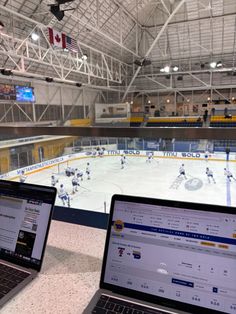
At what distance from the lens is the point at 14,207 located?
1.13m

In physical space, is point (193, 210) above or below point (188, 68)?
below

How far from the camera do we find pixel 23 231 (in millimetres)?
1084

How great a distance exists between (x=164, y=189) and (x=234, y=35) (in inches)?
552

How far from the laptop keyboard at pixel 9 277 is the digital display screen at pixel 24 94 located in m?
15.2

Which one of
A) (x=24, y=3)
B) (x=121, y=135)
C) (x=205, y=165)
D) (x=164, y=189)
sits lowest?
(x=164, y=189)

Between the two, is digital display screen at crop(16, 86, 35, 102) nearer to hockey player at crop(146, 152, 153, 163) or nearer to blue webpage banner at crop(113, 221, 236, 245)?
hockey player at crop(146, 152, 153, 163)

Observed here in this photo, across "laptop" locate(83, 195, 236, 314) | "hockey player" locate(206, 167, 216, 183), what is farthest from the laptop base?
"hockey player" locate(206, 167, 216, 183)

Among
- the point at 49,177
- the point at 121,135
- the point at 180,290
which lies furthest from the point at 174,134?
the point at 49,177

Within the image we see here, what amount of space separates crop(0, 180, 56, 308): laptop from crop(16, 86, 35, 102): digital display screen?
15072 millimetres

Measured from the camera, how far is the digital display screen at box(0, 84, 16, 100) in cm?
1394

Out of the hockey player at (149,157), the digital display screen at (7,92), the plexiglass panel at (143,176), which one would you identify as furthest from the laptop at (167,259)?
the digital display screen at (7,92)

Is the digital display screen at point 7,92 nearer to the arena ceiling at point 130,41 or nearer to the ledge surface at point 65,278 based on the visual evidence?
the arena ceiling at point 130,41

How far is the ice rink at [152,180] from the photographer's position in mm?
9469

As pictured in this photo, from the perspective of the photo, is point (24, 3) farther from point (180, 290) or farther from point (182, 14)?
point (180, 290)
